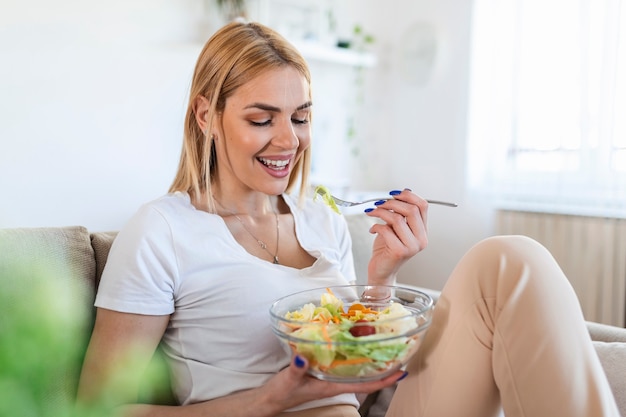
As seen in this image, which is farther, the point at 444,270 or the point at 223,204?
the point at 444,270

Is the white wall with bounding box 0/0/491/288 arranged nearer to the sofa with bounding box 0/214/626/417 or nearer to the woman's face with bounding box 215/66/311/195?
the sofa with bounding box 0/214/626/417

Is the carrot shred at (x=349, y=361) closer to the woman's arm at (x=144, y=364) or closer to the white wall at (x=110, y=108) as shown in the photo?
the woman's arm at (x=144, y=364)

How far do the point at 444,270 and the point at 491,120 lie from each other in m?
0.96

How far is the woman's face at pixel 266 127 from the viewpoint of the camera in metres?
1.22

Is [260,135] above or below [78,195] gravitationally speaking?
above

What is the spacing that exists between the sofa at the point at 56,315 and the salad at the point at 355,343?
1.00ft

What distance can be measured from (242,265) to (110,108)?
173cm

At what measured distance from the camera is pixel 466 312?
1004mm

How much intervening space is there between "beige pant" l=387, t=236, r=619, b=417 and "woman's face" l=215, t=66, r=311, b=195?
17.2 inches

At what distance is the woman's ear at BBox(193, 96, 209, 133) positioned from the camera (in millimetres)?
1279

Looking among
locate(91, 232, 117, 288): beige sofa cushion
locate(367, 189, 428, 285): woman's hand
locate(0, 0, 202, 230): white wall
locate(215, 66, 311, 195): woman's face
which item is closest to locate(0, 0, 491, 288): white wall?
locate(0, 0, 202, 230): white wall

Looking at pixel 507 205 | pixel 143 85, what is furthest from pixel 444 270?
pixel 143 85

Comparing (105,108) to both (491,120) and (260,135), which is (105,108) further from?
(491,120)

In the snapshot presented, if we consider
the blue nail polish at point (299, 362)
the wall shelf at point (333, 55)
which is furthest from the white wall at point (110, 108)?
the blue nail polish at point (299, 362)
